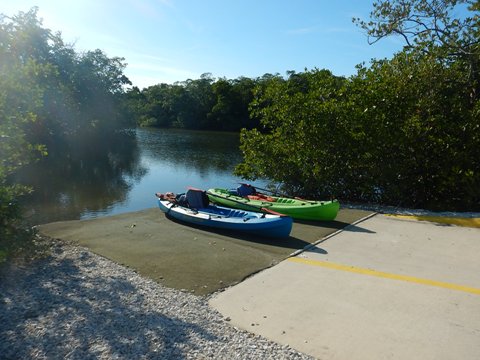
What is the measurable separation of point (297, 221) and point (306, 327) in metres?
4.91

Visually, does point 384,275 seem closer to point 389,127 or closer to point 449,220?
point 449,220

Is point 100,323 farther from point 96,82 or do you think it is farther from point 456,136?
point 96,82

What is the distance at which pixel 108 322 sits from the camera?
13.2 ft

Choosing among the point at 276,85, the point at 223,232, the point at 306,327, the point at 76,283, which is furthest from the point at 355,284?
the point at 276,85

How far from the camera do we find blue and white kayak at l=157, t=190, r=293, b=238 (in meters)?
7.27

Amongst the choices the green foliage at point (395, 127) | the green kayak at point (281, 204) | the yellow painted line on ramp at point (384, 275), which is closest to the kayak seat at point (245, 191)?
the green kayak at point (281, 204)

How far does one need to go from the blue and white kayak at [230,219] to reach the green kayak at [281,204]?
721 millimetres

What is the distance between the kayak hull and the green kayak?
2.36 ft

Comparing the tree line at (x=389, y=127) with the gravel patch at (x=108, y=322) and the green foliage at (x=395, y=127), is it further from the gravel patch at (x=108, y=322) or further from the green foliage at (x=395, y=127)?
the gravel patch at (x=108, y=322)

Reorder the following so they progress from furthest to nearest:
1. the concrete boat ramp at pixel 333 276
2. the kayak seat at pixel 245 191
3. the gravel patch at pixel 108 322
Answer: the kayak seat at pixel 245 191
the concrete boat ramp at pixel 333 276
the gravel patch at pixel 108 322

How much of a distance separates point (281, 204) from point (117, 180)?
13.5 m

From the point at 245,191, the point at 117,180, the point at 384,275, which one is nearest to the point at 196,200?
the point at 245,191

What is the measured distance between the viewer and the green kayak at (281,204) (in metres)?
8.65

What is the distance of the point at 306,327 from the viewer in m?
4.11
